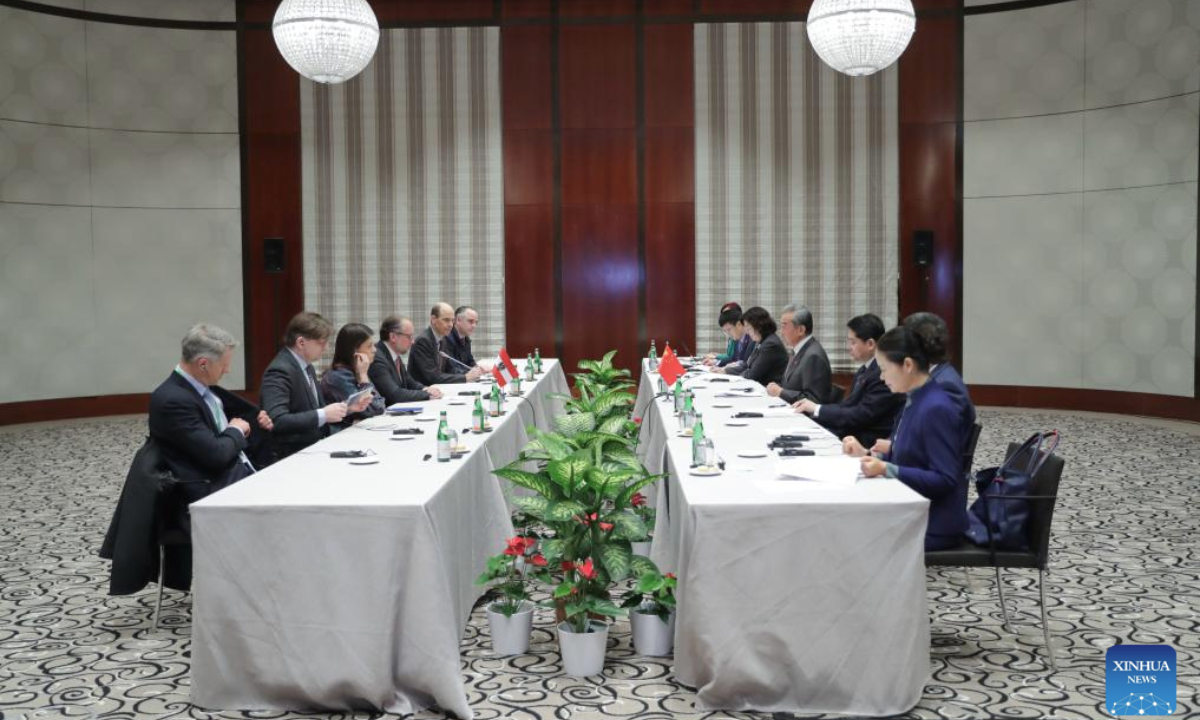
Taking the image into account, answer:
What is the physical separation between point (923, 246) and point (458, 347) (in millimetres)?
5308

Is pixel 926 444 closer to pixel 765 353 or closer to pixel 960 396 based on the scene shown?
pixel 960 396

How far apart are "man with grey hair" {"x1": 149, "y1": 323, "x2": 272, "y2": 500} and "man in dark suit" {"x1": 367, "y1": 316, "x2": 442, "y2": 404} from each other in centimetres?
250

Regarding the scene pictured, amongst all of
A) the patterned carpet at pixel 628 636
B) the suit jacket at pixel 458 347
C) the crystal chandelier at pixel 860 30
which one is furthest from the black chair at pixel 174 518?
the crystal chandelier at pixel 860 30

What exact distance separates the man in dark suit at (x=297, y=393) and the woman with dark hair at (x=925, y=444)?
2638 mm

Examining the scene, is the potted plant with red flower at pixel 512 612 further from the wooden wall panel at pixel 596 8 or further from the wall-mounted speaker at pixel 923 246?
the wooden wall panel at pixel 596 8

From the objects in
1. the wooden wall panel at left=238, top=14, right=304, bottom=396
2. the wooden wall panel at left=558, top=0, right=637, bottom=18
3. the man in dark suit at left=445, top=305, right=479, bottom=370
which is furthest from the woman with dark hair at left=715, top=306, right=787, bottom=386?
the wooden wall panel at left=238, top=14, right=304, bottom=396

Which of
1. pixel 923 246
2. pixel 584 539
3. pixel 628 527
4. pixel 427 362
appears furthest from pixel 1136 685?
pixel 923 246

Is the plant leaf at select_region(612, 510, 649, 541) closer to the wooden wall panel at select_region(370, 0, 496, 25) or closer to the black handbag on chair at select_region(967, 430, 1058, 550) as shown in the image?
the black handbag on chair at select_region(967, 430, 1058, 550)

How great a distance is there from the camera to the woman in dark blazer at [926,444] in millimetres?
3582

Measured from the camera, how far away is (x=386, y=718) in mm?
3305

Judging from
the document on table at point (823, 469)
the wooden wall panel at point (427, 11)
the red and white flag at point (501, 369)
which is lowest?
the document on table at point (823, 469)

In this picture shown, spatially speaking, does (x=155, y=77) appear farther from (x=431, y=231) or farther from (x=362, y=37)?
(x=362, y=37)

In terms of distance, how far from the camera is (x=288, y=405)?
515cm

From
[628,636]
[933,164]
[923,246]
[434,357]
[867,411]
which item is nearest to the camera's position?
[628,636]
